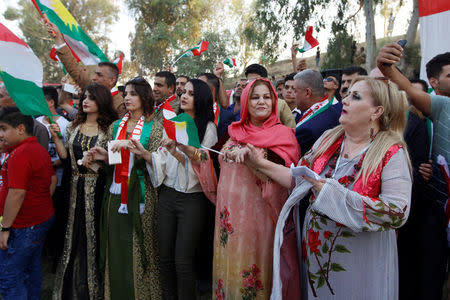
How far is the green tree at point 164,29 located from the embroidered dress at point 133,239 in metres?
19.0

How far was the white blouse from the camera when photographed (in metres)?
2.83

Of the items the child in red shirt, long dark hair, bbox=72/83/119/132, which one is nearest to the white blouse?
long dark hair, bbox=72/83/119/132

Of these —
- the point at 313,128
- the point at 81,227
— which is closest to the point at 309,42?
the point at 313,128

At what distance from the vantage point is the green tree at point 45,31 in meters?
22.2

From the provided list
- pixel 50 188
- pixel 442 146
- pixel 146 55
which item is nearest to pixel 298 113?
pixel 442 146

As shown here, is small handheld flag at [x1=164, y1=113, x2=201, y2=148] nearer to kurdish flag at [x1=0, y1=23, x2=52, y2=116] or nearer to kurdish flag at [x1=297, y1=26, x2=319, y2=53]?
kurdish flag at [x1=0, y1=23, x2=52, y2=116]

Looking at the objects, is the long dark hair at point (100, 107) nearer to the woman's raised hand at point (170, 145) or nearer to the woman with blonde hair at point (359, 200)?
the woman's raised hand at point (170, 145)

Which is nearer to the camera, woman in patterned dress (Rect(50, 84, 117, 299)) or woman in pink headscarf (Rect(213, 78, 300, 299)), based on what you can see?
woman in pink headscarf (Rect(213, 78, 300, 299))

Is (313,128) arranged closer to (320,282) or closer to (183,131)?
(183,131)

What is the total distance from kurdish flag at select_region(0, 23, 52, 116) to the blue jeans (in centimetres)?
109

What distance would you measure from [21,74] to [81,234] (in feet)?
5.08

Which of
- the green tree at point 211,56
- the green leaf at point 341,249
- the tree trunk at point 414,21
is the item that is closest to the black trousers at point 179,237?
the green leaf at point 341,249

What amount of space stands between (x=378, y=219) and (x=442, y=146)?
1.01m

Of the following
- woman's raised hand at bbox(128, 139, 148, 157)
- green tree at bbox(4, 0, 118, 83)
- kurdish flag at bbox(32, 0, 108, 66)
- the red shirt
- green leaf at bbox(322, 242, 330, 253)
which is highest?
green tree at bbox(4, 0, 118, 83)
